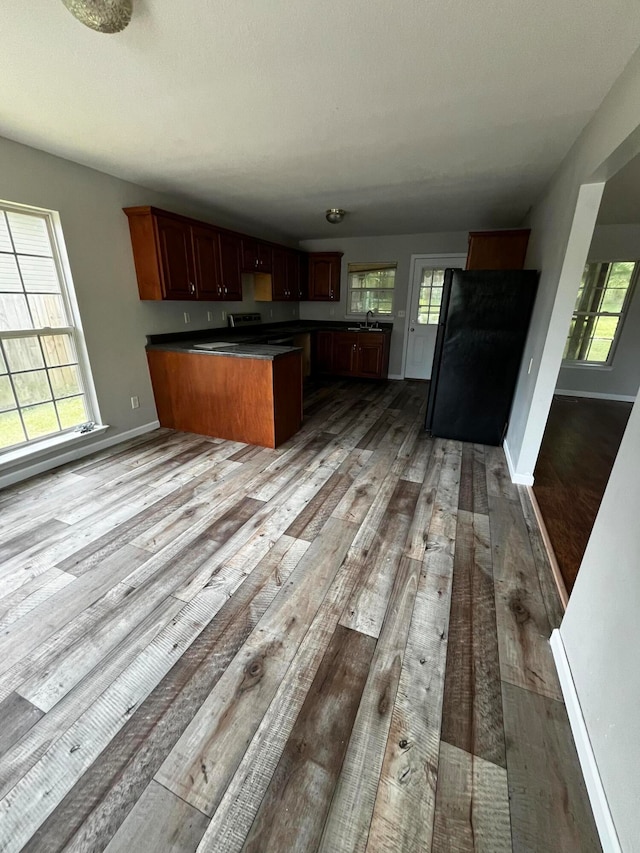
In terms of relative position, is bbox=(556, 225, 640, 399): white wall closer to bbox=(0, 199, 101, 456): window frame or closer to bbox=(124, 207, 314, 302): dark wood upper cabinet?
bbox=(124, 207, 314, 302): dark wood upper cabinet

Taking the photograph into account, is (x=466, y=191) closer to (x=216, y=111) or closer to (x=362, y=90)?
(x=362, y=90)

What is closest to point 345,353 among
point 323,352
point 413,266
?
point 323,352

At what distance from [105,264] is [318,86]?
2.44m

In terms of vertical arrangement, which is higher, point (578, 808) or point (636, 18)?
point (636, 18)

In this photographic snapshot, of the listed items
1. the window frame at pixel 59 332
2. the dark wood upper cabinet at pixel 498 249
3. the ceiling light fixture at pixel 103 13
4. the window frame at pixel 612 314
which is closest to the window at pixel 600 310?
the window frame at pixel 612 314

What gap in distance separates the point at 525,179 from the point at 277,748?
14.1 ft

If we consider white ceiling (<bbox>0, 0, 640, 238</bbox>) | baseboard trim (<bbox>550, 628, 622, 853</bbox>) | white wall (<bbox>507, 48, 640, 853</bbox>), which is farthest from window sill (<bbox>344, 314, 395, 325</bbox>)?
baseboard trim (<bbox>550, 628, 622, 853</bbox>)

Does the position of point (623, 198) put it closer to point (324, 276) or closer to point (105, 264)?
point (324, 276)

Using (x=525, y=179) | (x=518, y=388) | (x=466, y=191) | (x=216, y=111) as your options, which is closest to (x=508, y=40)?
(x=216, y=111)

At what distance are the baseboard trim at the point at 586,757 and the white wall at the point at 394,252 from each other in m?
5.49

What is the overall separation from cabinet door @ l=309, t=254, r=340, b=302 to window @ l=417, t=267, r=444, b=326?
1558mm

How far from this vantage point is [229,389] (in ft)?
11.3

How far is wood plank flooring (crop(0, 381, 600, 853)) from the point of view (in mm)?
979

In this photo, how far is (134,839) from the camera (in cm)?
93
